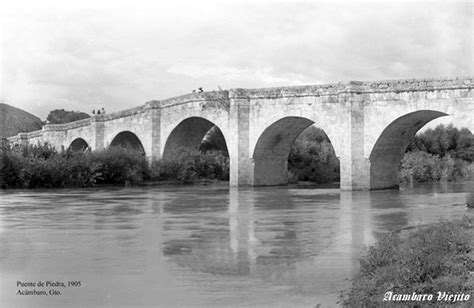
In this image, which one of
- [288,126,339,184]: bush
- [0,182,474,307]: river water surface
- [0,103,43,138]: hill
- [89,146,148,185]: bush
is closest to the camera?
[0,182,474,307]: river water surface

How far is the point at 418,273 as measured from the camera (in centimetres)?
552

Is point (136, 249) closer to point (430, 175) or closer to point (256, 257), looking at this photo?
point (256, 257)

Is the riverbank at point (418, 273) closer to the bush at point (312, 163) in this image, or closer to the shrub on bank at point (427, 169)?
the bush at point (312, 163)

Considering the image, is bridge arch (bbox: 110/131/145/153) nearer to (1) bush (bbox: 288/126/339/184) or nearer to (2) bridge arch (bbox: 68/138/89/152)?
(2) bridge arch (bbox: 68/138/89/152)

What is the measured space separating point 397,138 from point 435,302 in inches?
865

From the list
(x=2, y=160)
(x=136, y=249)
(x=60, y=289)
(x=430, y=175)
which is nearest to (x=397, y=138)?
(x=430, y=175)

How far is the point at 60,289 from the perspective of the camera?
617 cm

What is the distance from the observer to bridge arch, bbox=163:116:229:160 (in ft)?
111

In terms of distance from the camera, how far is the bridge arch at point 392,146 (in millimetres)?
24312

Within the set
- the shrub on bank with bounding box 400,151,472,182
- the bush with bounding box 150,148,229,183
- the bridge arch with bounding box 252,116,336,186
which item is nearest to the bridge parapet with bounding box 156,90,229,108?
the bush with bounding box 150,148,229,183

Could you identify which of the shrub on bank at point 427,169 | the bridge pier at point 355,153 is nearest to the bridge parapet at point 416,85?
the bridge pier at point 355,153

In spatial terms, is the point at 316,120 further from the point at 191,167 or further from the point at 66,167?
the point at 66,167

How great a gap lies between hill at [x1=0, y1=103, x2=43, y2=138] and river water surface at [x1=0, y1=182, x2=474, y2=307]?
7463 centimetres

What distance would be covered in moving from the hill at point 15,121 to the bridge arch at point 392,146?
66545mm
